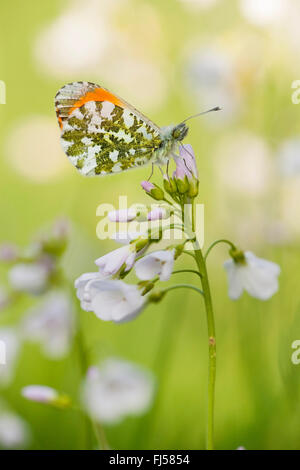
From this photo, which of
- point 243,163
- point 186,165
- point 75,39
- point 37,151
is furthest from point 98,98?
point 37,151

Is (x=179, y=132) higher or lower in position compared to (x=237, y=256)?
higher

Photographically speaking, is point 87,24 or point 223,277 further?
point 87,24

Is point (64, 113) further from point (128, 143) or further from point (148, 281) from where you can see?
point (148, 281)

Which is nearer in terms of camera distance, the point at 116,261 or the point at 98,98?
the point at 116,261

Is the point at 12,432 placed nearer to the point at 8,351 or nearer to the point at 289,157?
the point at 8,351

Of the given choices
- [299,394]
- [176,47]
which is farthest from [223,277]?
[176,47]

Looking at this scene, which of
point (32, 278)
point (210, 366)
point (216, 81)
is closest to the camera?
point (210, 366)

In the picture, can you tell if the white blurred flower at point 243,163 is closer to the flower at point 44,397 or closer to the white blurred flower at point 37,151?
the white blurred flower at point 37,151

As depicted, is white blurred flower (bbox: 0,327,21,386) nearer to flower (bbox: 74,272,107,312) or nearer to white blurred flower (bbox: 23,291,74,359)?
white blurred flower (bbox: 23,291,74,359)
